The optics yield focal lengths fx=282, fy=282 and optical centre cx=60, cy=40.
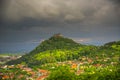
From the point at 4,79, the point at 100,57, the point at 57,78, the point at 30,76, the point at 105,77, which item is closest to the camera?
the point at 57,78

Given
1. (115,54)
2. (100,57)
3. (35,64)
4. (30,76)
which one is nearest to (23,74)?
(30,76)

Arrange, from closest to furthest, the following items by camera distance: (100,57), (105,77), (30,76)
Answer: (105,77) < (30,76) < (100,57)

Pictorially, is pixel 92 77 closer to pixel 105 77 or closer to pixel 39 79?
pixel 105 77

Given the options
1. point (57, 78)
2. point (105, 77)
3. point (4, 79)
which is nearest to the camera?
point (57, 78)

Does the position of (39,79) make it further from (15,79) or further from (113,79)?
(113,79)

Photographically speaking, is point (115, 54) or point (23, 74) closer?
point (23, 74)

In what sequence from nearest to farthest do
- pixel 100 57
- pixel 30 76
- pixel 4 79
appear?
pixel 4 79 < pixel 30 76 < pixel 100 57

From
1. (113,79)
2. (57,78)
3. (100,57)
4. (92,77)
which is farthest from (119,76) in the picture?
(100,57)

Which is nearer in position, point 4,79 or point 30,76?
point 4,79
